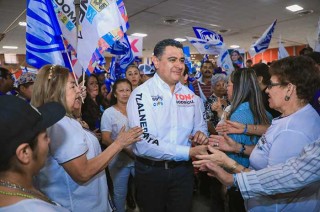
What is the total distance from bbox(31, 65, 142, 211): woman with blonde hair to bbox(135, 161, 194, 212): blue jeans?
1.88 feet

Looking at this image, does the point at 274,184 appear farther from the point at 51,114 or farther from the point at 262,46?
the point at 262,46

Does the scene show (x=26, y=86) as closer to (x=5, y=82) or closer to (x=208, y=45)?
(x=5, y=82)

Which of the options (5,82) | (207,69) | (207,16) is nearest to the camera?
(5,82)

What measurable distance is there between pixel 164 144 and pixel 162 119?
0.71 feet

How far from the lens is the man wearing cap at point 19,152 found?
0.84 metres

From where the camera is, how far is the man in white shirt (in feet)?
7.18

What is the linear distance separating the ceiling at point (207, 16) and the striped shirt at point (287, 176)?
5.82 meters

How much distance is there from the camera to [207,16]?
8508mm

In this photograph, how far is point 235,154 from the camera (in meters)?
2.37

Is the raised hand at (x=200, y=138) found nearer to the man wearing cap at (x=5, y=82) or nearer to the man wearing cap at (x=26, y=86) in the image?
the man wearing cap at (x=26, y=86)

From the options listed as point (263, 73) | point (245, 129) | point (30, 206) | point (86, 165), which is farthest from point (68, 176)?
point (263, 73)

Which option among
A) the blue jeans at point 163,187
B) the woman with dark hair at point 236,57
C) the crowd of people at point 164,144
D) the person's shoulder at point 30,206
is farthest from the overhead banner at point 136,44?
the person's shoulder at point 30,206

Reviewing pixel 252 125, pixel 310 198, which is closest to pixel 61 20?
pixel 252 125

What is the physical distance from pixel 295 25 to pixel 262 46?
6721 millimetres
